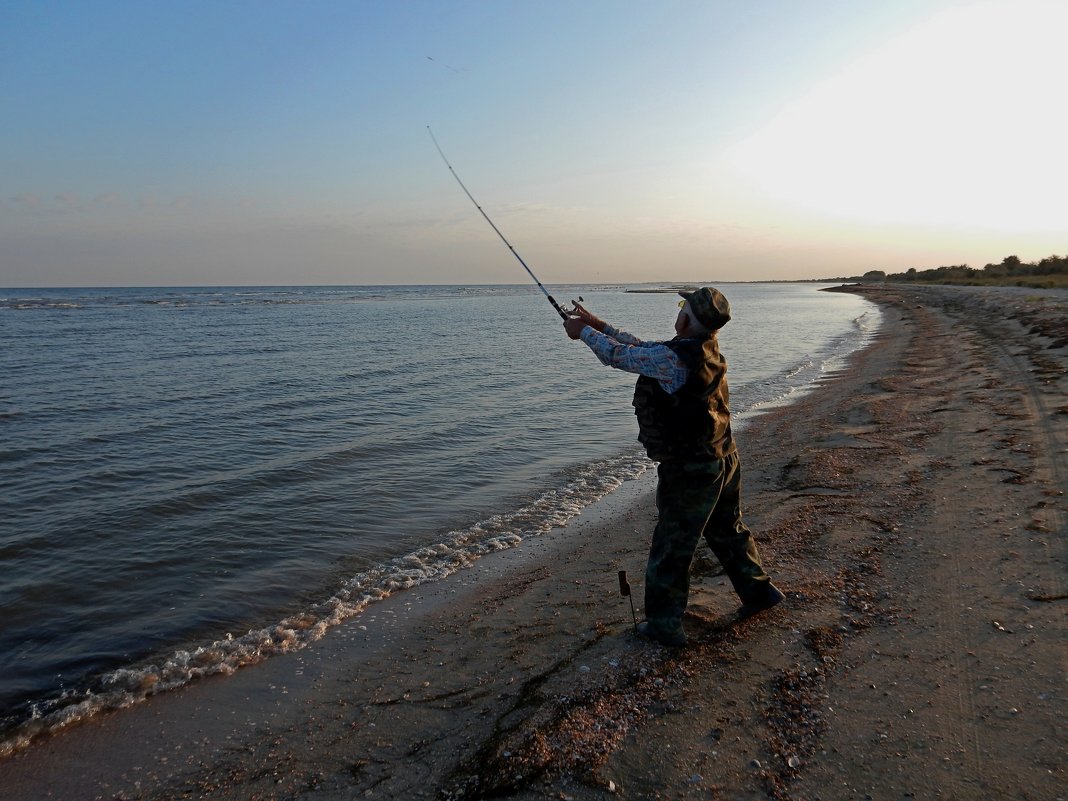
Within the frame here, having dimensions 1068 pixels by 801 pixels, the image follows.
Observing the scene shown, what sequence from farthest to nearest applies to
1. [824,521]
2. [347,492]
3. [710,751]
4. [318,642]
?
[347,492], [824,521], [318,642], [710,751]

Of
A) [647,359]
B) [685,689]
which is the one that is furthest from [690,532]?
[647,359]

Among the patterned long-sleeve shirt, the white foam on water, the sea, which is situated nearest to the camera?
the patterned long-sleeve shirt

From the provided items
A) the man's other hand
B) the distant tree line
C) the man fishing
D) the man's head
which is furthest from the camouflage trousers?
the distant tree line

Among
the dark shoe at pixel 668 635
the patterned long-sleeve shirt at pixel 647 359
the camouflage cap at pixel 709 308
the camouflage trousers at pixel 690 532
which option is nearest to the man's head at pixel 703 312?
the camouflage cap at pixel 709 308

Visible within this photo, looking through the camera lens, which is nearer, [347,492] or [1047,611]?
[1047,611]

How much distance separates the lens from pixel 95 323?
36.6m

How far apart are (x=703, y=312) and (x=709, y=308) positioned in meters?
0.04

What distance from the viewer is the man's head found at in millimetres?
3766

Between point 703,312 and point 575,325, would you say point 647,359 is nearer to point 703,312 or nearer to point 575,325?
point 703,312

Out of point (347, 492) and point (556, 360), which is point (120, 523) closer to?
point (347, 492)

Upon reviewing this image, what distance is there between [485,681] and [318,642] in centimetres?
160

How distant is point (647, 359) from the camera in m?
3.69

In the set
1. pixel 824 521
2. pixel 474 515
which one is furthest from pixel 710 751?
pixel 474 515

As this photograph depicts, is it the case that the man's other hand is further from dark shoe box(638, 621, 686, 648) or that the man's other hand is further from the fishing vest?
dark shoe box(638, 621, 686, 648)
